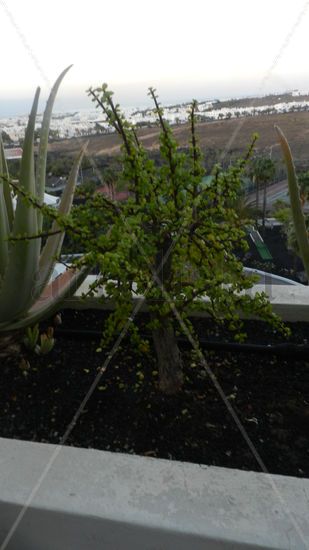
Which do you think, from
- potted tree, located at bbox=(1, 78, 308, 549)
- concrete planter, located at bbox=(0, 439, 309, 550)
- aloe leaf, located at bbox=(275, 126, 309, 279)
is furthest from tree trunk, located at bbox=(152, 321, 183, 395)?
aloe leaf, located at bbox=(275, 126, 309, 279)

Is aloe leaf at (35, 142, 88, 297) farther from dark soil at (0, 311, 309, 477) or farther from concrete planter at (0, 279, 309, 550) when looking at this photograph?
concrete planter at (0, 279, 309, 550)

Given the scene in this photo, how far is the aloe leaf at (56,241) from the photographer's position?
1.02m

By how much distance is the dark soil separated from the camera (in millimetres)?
749

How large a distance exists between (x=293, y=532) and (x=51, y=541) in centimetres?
36

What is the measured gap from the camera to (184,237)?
2.38 ft

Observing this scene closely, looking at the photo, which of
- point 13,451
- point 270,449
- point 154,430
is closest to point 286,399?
point 270,449

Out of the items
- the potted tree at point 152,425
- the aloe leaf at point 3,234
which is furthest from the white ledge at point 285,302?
the potted tree at point 152,425

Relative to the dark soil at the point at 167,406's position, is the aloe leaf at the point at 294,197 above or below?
above

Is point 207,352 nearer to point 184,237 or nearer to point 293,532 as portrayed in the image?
point 184,237

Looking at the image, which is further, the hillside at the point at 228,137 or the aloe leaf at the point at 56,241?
the aloe leaf at the point at 56,241

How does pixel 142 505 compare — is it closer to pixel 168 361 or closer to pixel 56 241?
pixel 168 361

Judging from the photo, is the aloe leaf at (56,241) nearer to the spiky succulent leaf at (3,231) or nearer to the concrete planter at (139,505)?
the spiky succulent leaf at (3,231)

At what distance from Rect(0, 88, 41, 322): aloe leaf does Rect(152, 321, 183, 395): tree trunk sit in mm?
329

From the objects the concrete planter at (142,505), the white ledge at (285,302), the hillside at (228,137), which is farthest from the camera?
the white ledge at (285,302)
